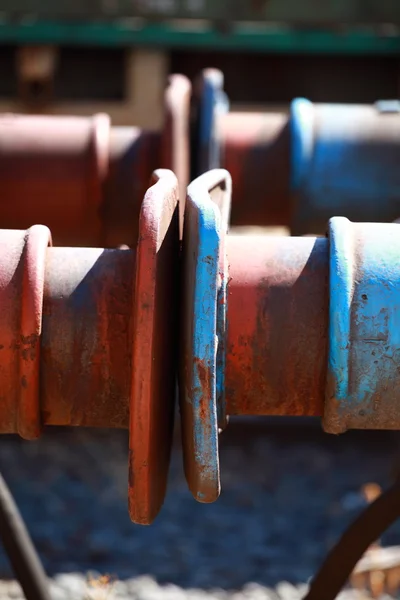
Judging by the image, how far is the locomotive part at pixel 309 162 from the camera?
2.66 metres

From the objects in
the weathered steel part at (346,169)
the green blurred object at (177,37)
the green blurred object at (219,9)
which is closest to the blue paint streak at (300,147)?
the weathered steel part at (346,169)

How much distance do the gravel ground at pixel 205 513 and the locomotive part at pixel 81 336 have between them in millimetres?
1318

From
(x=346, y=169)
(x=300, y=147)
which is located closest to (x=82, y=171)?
(x=300, y=147)

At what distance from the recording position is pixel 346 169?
8.72 ft

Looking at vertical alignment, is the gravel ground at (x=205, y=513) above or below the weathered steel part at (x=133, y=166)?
below

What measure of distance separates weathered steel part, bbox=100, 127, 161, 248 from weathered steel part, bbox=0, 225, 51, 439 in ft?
3.82

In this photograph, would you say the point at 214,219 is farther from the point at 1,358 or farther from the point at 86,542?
the point at 86,542

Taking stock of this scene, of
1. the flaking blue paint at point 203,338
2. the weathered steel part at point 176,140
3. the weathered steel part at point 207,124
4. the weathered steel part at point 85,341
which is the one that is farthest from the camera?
the weathered steel part at point 207,124

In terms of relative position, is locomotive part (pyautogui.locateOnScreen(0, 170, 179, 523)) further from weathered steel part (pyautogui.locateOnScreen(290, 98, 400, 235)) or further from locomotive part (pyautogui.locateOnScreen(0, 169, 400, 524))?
weathered steel part (pyautogui.locateOnScreen(290, 98, 400, 235))

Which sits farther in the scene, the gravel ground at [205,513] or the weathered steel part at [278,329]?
the gravel ground at [205,513]

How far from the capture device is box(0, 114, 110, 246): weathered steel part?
2600 mm

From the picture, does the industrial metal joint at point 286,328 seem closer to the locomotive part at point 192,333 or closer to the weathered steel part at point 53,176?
the locomotive part at point 192,333

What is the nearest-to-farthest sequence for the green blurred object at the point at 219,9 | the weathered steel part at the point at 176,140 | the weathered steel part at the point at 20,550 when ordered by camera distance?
the weathered steel part at the point at 20,550, the weathered steel part at the point at 176,140, the green blurred object at the point at 219,9

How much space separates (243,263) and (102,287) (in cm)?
29
